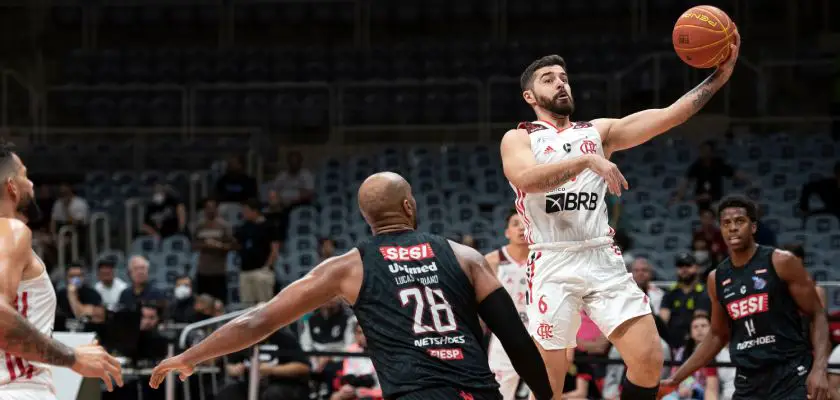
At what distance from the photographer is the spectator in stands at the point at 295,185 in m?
18.8

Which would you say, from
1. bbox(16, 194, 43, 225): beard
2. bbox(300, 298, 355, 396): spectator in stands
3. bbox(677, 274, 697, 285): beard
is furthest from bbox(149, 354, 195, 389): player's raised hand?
bbox(677, 274, 697, 285): beard

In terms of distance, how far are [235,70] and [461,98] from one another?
4.47 meters

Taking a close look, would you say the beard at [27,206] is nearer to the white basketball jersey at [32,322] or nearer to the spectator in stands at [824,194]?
the white basketball jersey at [32,322]

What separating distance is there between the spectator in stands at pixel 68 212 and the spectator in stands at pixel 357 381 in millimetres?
7945

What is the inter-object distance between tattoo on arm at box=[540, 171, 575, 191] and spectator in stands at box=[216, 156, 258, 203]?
1253 centimetres

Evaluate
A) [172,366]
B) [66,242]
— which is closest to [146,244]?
[66,242]

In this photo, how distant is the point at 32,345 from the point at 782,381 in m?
4.66

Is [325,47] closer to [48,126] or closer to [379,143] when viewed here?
[379,143]

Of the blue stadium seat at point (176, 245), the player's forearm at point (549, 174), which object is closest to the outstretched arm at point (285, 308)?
the player's forearm at point (549, 174)

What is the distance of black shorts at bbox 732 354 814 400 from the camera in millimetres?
7754

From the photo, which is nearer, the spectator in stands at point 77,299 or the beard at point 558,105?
the beard at point 558,105

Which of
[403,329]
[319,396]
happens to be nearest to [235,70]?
[319,396]

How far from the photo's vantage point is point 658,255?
15.7m

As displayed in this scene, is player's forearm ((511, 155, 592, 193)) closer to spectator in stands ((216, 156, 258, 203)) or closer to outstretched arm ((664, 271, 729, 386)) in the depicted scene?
outstretched arm ((664, 271, 729, 386))
